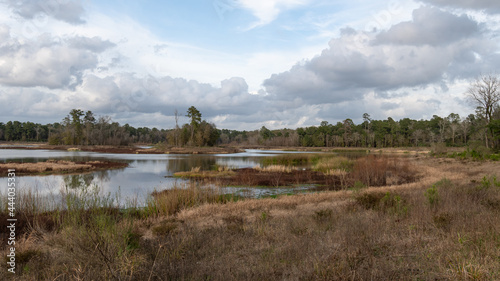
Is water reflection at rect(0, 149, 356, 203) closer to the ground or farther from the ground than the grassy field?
closer to the ground

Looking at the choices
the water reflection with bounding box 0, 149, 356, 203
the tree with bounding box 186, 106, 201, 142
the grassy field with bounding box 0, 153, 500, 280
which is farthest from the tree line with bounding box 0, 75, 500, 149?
the grassy field with bounding box 0, 153, 500, 280

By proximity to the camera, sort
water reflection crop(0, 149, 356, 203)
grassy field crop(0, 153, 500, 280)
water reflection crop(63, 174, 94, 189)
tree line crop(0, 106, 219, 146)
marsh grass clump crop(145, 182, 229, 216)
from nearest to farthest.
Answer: grassy field crop(0, 153, 500, 280), marsh grass clump crop(145, 182, 229, 216), water reflection crop(0, 149, 356, 203), water reflection crop(63, 174, 94, 189), tree line crop(0, 106, 219, 146)

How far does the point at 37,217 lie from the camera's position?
9820mm

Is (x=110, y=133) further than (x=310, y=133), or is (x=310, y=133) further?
(x=310, y=133)

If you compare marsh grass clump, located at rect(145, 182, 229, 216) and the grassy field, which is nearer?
the grassy field

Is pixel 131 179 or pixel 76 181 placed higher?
pixel 76 181

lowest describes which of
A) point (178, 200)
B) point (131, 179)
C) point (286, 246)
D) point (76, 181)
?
point (131, 179)

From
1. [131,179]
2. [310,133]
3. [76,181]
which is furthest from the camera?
[310,133]

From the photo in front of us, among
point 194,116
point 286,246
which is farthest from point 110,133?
point 286,246

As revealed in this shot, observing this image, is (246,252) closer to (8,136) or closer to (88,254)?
(88,254)

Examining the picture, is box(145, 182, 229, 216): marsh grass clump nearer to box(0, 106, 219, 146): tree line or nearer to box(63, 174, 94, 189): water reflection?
box(63, 174, 94, 189): water reflection

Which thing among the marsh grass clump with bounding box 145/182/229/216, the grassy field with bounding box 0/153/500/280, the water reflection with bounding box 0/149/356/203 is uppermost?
the grassy field with bounding box 0/153/500/280

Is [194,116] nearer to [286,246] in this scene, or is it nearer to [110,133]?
[110,133]

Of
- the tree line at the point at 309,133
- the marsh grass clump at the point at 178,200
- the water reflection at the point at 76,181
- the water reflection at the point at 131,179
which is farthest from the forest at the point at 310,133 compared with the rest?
the marsh grass clump at the point at 178,200
